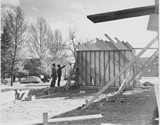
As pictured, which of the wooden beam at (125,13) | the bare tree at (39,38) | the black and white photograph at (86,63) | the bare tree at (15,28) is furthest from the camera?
the bare tree at (39,38)

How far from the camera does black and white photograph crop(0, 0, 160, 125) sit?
5164mm

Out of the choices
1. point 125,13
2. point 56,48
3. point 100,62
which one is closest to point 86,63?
point 100,62

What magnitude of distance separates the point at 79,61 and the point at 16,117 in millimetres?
8625

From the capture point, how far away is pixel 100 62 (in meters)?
14.6

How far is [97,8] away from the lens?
17.4 feet

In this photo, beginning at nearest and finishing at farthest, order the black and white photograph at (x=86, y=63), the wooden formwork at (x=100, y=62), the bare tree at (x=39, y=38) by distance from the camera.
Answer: the black and white photograph at (x=86, y=63), the wooden formwork at (x=100, y=62), the bare tree at (x=39, y=38)

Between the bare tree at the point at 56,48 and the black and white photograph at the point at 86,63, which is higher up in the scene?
the bare tree at the point at 56,48

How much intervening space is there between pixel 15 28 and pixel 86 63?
1285 centimetres

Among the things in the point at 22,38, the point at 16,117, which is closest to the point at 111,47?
the point at 16,117

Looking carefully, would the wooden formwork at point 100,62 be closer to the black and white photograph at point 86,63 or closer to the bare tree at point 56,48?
the black and white photograph at point 86,63

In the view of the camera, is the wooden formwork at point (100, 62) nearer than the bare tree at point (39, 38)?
Yes

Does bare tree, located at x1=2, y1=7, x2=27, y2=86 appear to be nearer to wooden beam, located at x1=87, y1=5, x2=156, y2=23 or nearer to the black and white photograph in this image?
the black and white photograph

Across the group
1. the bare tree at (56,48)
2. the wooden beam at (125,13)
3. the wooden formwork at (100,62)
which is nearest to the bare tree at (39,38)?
the bare tree at (56,48)

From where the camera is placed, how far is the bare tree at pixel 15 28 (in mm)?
23781
